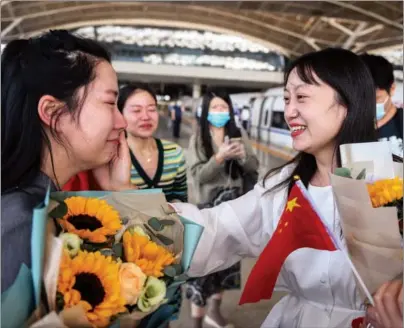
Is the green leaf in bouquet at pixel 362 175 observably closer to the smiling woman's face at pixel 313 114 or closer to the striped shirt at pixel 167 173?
the smiling woman's face at pixel 313 114

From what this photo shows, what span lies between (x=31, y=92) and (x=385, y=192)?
33.0 inches

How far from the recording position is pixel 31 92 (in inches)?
39.4

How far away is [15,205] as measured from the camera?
2.93 feet

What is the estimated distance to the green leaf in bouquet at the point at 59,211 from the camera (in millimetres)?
850

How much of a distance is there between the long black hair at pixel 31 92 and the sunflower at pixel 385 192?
2.36 ft

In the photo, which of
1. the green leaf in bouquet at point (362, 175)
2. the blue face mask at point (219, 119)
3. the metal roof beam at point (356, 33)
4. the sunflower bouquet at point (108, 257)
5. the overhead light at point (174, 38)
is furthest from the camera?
the overhead light at point (174, 38)

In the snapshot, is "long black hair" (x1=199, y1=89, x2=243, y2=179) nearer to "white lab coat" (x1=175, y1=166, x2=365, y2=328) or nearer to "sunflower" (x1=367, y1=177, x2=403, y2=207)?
"white lab coat" (x1=175, y1=166, x2=365, y2=328)

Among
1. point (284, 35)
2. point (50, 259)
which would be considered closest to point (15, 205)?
point (50, 259)

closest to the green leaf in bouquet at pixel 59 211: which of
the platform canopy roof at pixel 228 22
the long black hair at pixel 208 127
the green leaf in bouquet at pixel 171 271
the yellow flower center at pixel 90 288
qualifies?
the yellow flower center at pixel 90 288

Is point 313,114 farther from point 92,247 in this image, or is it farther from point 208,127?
point 208,127

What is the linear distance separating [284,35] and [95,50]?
125ft

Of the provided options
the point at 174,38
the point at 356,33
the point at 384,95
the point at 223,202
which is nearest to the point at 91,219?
the point at 223,202

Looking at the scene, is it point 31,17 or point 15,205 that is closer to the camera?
point 15,205

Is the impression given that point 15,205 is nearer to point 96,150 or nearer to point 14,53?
point 96,150
